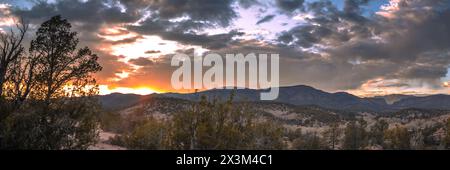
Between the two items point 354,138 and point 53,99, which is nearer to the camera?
point 53,99

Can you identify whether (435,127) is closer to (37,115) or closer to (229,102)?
(229,102)

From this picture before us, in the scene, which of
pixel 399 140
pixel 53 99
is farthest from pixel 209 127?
pixel 399 140

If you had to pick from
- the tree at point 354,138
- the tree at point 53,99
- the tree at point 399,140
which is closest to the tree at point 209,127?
the tree at point 53,99

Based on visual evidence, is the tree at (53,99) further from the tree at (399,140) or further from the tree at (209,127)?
the tree at (399,140)

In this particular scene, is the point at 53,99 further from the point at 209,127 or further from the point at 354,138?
the point at 354,138

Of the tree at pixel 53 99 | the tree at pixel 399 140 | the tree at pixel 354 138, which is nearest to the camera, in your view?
the tree at pixel 53 99

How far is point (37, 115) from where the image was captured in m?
16.3

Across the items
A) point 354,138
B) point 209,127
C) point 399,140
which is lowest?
point 354,138

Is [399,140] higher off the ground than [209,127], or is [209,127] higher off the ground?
[209,127]

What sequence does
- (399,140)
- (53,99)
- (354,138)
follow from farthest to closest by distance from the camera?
(354,138), (399,140), (53,99)

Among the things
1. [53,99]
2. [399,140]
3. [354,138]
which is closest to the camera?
[53,99]
